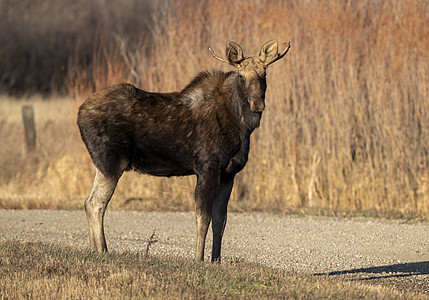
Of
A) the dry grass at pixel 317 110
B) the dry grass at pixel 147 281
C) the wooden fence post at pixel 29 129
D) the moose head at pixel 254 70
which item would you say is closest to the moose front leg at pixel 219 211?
the dry grass at pixel 147 281

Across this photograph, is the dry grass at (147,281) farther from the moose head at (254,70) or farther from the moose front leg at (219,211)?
the moose head at (254,70)

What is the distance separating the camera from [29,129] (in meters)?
17.8

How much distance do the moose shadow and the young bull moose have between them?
1621mm

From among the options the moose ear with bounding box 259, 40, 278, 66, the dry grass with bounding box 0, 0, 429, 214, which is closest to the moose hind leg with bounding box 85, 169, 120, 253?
the moose ear with bounding box 259, 40, 278, 66

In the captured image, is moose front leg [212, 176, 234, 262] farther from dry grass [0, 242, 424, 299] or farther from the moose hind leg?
the moose hind leg

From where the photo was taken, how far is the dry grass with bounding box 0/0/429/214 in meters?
13.2

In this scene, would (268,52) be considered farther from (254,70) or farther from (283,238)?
(283,238)

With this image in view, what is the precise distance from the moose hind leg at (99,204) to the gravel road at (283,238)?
1443mm

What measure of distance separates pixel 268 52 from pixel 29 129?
11.2 meters

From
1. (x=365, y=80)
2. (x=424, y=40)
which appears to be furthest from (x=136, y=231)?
(x=424, y=40)

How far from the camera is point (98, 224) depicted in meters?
7.88

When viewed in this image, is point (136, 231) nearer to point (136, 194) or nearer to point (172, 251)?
point (172, 251)

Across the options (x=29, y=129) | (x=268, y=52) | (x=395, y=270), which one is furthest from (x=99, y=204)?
(x=29, y=129)

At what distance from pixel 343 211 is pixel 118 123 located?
596 cm
